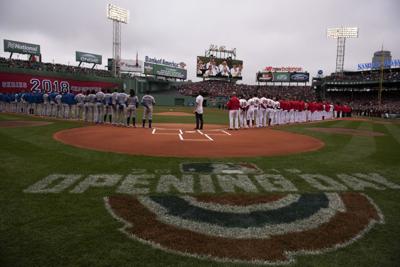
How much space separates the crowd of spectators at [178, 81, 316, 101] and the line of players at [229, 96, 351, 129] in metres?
44.4

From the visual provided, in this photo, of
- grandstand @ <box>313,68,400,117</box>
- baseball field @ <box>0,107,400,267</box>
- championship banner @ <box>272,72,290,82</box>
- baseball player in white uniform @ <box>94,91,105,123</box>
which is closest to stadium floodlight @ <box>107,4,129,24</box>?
championship banner @ <box>272,72,290,82</box>

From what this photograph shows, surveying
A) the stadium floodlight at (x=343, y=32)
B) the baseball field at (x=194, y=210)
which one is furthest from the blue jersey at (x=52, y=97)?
the stadium floodlight at (x=343, y=32)

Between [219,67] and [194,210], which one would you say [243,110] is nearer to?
[194,210]

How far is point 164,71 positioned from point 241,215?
259ft

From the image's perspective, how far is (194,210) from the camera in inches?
203

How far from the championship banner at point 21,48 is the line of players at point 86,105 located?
91.1ft

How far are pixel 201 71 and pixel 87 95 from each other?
57762 millimetres

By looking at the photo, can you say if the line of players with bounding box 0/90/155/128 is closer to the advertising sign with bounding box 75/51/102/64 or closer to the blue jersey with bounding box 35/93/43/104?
the blue jersey with bounding box 35/93/43/104

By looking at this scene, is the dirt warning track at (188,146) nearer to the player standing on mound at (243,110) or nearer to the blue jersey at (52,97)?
the player standing on mound at (243,110)

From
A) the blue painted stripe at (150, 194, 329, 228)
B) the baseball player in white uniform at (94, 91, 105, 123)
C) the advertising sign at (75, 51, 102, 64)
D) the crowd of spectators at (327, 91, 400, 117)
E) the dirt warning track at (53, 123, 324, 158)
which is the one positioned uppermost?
the advertising sign at (75, 51, 102, 64)

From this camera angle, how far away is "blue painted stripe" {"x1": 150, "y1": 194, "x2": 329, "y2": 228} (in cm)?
477

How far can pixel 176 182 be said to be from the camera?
6664mm

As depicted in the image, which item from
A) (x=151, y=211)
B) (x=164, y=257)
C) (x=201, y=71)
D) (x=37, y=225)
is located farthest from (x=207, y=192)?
(x=201, y=71)

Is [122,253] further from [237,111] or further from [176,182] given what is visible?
[237,111]
